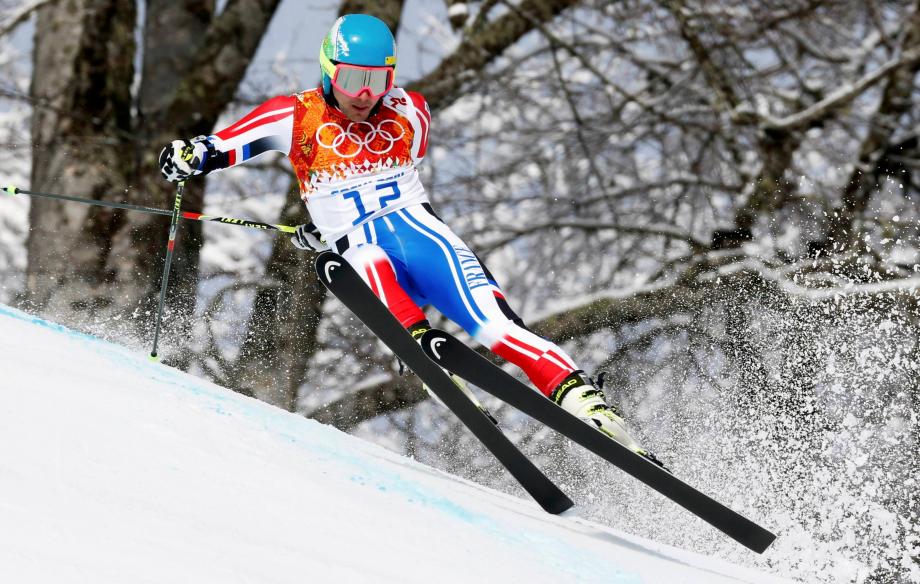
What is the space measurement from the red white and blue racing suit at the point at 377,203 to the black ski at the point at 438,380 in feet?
0.44

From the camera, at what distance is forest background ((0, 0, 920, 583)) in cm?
639

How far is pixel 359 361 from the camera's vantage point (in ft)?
32.6

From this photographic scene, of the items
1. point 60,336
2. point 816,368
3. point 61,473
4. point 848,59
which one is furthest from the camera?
point 848,59

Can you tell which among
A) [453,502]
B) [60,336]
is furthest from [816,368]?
[60,336]

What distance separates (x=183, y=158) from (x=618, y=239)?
23.6 feet

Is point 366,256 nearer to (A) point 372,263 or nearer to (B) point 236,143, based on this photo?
(A) point 372,263

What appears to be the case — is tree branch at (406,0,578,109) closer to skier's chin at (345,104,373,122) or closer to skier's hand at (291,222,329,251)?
skier's hand at (291,222,329,251)

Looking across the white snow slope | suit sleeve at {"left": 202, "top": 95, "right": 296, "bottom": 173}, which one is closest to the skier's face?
suit sleeve at {"left": 202, "top": 95, "right": 296, "bottom": 173}

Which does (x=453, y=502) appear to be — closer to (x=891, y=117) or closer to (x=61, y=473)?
(x=61, y=473)

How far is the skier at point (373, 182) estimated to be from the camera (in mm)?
3705

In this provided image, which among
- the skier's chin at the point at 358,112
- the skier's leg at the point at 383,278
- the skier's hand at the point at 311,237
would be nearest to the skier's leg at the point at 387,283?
the skier's leg at the point at 383,278

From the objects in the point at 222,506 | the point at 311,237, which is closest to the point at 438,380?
the point at 311,237

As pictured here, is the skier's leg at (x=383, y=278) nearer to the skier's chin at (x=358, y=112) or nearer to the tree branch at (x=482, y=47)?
the skier's chin at (x=358, y=112)

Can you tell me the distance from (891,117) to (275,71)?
20.3 ft
